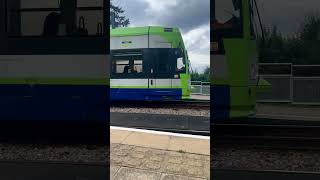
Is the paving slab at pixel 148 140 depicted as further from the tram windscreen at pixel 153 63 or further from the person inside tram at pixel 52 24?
the tram windscreen at pixel 153 63

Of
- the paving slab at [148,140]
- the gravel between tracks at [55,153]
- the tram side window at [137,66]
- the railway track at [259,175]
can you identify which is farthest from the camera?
the tram side window at [137,66]

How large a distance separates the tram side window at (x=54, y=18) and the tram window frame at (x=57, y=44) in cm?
2

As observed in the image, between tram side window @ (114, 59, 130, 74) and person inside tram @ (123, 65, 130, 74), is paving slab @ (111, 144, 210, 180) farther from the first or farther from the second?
person inside tram @ (123, 65, 130, 74)

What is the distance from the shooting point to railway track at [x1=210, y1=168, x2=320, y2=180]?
8.80 ft

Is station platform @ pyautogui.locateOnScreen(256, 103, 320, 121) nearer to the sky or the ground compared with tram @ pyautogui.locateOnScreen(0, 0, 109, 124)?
nearer to the ground

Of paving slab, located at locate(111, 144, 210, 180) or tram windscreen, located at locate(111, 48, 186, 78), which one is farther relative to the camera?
tram windscreen, located at locate(111, 48, 186, 78)

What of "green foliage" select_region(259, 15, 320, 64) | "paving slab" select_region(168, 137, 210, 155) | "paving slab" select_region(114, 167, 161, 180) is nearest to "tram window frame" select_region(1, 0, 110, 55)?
"green foliage" select_region(259, 15, 320, 64)

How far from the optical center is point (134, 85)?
10.2 meters

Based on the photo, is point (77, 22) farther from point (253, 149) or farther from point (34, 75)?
point (253, 149)

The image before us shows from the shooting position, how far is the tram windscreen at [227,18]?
2594 millimetres

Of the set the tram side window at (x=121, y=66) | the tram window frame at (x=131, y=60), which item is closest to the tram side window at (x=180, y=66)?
the tram window frame at (x=131, y=60)

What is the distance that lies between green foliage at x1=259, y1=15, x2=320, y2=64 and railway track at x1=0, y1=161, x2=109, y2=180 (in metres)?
1.33

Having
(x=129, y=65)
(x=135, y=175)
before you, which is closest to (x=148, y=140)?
(x=135, y=175)

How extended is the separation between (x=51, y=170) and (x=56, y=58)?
790mm
